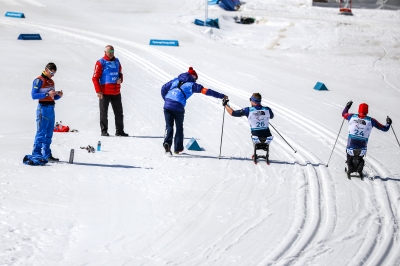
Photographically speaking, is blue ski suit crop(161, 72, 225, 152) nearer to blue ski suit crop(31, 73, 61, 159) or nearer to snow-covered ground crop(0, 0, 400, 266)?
snow-covered ground crop(0, 0, 400, 266)

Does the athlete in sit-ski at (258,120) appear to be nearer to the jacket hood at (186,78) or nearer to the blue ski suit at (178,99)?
the blue ski suit at (178,99)

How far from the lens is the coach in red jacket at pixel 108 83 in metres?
13.3

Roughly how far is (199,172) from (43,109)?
2825 mm

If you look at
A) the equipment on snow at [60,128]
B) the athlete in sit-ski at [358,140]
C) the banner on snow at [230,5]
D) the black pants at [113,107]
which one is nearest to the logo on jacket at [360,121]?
the athlete in sit-ski at [358,140]

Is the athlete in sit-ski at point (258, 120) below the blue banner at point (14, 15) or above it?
below

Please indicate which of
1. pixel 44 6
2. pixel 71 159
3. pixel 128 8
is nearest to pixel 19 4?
pixel 44 6

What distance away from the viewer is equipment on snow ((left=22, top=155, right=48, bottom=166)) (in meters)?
10.8

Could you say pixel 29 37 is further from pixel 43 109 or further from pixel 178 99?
pixel 43 109

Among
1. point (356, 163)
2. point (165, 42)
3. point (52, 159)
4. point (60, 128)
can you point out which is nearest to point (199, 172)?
point (52, 159)

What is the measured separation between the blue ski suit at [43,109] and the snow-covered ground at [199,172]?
48 cm

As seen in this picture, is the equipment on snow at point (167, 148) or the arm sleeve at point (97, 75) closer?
the equipment on snow at point (167, 148)

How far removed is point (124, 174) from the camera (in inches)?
423

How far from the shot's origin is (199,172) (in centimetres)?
1116

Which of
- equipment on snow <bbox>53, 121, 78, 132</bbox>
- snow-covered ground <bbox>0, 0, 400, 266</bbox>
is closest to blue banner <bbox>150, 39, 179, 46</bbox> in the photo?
snow-covered ground <bbox>0, 0, 400, 266</bbox>
